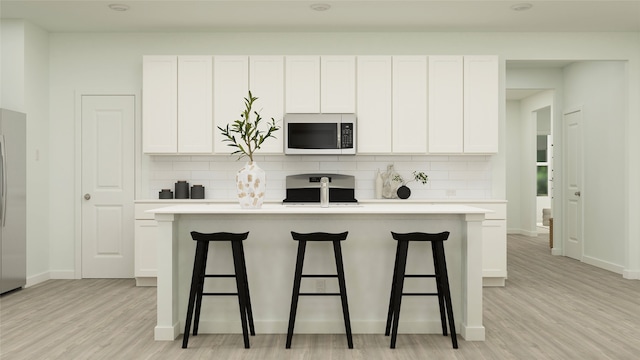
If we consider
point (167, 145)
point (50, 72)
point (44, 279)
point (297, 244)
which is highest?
point (50, 72)

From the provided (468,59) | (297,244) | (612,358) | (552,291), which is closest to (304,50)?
(468,59)

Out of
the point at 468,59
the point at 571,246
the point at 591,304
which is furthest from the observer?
the point at 571,246

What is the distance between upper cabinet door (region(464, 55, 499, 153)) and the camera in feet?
17.8

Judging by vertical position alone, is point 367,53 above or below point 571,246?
above

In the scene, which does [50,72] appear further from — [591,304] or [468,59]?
[591,304]

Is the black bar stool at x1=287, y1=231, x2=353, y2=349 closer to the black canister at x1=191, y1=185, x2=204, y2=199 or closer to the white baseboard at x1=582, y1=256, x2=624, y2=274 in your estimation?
the black canister at x1=191, y1=185, x2=204, y2=199

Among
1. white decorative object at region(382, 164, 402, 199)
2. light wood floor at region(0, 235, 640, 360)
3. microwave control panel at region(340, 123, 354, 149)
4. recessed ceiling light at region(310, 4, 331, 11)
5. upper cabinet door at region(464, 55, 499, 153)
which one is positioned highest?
recessed ceiling light at region(310, 4, 331, 11)

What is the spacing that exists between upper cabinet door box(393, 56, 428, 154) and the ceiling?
47 cm

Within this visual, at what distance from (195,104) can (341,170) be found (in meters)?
1.82

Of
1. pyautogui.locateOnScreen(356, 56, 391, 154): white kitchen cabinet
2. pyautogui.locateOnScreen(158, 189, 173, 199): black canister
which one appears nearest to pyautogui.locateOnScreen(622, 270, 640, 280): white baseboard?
pyautogui.locateOnScreen(356, 56, 391, 154): white kitchen cabinet

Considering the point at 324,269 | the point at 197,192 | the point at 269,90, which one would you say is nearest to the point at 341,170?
the point at 269,90

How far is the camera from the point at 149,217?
17.2ft

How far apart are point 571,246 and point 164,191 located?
5716 mm

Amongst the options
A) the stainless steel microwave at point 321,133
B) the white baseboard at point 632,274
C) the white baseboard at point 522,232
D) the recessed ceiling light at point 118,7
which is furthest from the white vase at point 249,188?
the white baseboard at point 522,232
